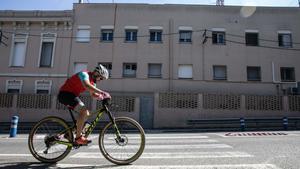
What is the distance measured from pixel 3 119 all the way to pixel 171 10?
17.5 meters

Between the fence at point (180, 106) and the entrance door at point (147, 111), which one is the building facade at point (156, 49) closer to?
the entrance door at point (147, 111)

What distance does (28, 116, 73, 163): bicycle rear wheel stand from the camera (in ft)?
15.5

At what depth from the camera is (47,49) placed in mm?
22297

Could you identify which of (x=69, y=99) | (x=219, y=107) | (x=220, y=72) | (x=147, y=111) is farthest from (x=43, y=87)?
(x=69, y=99)

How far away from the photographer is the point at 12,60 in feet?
72.1

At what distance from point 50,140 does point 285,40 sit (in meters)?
24.4

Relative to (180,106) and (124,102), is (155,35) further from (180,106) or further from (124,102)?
(180,106)

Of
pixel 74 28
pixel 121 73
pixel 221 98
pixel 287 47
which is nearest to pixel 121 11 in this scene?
pixel 74 28

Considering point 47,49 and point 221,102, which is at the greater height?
point 47,49

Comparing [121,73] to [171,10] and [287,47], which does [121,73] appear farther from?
[287,47]

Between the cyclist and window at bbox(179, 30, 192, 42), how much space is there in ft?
60.9

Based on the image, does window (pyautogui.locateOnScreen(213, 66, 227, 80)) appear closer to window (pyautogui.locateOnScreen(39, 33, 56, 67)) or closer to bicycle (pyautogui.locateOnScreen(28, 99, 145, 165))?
window (pyautogui.locateOnScreen(39, 33, 56, 67))

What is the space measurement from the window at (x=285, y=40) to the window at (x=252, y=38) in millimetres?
2342

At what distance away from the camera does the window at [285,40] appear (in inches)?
905
